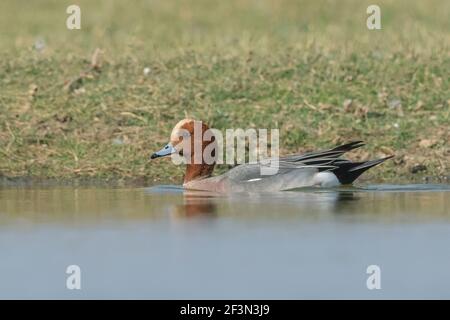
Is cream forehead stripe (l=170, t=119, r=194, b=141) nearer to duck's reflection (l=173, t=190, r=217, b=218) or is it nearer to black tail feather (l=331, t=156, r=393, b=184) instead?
duck's reflection (l=173, t=190, r=217, b=218)

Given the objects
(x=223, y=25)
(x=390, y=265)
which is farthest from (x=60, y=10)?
(x=390, y=265)

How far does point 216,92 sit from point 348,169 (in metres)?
2.32

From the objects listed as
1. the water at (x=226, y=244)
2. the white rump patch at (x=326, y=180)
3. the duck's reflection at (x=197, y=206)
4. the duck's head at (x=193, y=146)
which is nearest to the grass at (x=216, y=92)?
the duck's head at (x=193, y=146)

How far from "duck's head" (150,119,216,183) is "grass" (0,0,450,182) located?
51cm

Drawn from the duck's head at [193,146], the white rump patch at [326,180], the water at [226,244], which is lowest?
the water at [226,244]

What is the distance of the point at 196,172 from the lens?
11.1 meters

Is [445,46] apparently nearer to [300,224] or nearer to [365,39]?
[365,39]

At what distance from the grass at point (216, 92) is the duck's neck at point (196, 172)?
53 cm

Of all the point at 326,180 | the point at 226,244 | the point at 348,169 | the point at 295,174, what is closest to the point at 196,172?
the point at 295,174

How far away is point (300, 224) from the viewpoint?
28.9ft

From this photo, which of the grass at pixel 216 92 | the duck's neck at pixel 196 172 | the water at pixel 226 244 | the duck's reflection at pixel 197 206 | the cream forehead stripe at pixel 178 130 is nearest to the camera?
the water at pixel 226 244

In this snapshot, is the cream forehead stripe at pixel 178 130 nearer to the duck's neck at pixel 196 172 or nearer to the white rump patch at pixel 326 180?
the duck's neck at pixel 196 172

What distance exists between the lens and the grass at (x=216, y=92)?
38.7 feet

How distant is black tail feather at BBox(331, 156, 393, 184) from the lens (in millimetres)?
10766
